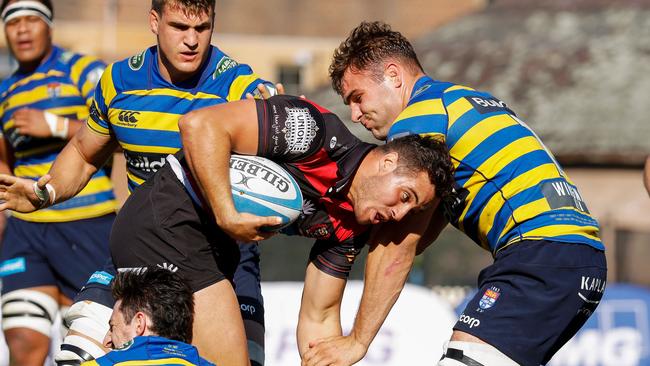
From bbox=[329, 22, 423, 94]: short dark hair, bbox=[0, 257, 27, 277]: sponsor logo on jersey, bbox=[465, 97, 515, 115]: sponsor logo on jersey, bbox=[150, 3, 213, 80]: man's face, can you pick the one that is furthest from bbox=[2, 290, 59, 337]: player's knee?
bbox=[465, 97, 515, 115]: sponsor logo on jersey

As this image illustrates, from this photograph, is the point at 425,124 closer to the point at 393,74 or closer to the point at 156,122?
the point at 393,74

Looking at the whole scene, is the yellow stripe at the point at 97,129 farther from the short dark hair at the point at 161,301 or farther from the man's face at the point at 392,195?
the man's face at the point at 392,195

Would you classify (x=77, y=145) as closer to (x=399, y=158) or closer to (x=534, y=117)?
(x=399, y=158)

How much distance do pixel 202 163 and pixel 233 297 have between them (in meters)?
0.76

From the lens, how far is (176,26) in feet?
18.9

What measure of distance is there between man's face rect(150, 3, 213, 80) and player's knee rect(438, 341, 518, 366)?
199 centimetres

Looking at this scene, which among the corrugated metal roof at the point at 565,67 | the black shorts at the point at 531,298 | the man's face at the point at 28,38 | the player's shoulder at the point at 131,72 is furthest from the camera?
the corrugated metal roof at the point at 565,67

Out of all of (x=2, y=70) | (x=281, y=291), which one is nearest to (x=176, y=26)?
→ (x=281, y=291)

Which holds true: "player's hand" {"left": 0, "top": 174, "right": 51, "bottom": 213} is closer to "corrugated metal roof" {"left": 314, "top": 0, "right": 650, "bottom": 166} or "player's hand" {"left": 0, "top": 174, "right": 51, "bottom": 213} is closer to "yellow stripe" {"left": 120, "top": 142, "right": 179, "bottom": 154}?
"yellow stripe" {"left": 120, "top": 142, "right": 179, "bottom": 154}

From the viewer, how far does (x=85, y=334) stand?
5.50 m

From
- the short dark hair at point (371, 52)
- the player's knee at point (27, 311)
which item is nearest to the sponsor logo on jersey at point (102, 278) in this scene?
the short dark hair at point (371, 52)

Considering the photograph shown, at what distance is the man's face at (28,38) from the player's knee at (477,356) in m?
4.07

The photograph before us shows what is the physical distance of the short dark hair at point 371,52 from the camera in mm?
5480

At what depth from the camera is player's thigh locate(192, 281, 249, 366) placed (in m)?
5.16
